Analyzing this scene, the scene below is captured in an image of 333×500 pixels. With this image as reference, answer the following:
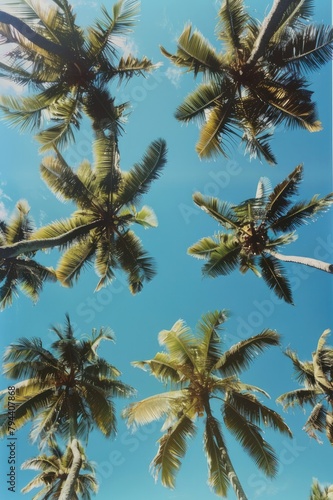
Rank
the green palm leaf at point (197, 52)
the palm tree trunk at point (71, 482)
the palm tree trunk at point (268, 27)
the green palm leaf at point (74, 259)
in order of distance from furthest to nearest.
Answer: the green palm leaf at point (74, 259) < the green palm leaf at point (197, 52) < the palm tree trunk at point (71, 482) < the palm tree trunk at point (268, 27)

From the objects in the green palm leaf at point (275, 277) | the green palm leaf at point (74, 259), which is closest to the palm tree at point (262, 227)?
the green palm leaf at point (275, 277)

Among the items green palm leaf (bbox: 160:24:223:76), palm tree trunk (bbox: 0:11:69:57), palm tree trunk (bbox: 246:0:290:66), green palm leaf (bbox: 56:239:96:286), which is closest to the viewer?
palm tree trunk (bbox: 0:11:69:57)

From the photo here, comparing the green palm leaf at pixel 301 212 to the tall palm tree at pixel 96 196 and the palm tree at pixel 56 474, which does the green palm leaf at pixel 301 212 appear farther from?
the palm tree at pixel 56 474

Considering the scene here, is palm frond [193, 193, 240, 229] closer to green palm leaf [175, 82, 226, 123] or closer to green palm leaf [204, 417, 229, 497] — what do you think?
green palm leaf [175, 82, 226, 123]

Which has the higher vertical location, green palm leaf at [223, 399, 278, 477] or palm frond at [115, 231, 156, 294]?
palm frond at [115, 231, 156, 294]

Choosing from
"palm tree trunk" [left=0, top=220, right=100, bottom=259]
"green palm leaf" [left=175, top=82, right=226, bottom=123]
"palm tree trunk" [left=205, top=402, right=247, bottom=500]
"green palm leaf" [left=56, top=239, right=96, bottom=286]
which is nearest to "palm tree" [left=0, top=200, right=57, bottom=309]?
"green palm leaf" [left=56, top=239, right=96, bottom=286]

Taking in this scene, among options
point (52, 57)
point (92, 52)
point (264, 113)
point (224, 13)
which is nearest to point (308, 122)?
point (264, 113)

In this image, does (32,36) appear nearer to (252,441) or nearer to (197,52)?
(197,52)

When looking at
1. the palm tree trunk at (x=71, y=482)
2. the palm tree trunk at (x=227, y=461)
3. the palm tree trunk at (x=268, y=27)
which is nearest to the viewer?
the palm tree trunk at (x=268, y=27)
